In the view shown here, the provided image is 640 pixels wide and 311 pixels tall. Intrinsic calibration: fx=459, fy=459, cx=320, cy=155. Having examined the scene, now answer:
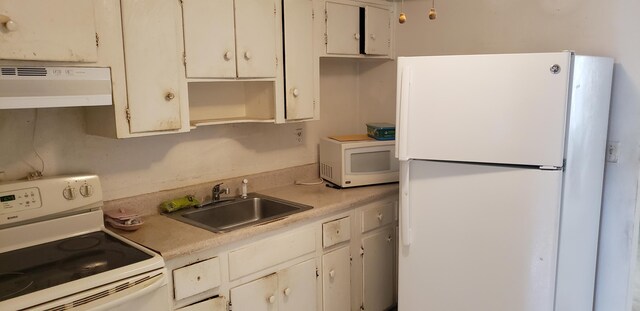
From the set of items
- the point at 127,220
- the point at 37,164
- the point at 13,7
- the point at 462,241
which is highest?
the point at 13,7

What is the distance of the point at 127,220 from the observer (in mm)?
2086

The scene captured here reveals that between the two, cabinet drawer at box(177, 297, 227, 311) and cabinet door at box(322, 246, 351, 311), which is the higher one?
cabinet drawer at box(177, 297, 227, 311)

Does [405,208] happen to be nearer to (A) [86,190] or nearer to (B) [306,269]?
(B) [306,269]

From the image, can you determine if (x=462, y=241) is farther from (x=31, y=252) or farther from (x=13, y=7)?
(x=13, y=7)

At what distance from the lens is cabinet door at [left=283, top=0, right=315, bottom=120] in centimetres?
255

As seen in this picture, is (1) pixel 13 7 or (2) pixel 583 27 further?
(2) pixel 583 27

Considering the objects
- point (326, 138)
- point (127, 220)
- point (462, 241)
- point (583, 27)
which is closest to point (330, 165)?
point (326, 138)

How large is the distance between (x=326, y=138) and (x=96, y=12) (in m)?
1.65

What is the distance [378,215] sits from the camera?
2.80 meters

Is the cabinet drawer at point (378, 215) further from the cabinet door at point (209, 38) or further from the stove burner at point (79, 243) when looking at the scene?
the stove burner at point (79, 243)

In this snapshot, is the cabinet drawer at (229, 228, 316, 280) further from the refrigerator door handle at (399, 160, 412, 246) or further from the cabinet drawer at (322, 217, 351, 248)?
the refrigerator door handle at (399, 160, 412, 246)

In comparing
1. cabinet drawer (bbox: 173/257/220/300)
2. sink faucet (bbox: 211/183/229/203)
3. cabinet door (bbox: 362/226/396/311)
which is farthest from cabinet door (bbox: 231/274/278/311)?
cabinet door (bbox: 362/226/396/311)

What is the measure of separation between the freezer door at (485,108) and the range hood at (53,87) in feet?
4.39

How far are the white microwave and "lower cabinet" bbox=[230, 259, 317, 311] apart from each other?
2.17ft
